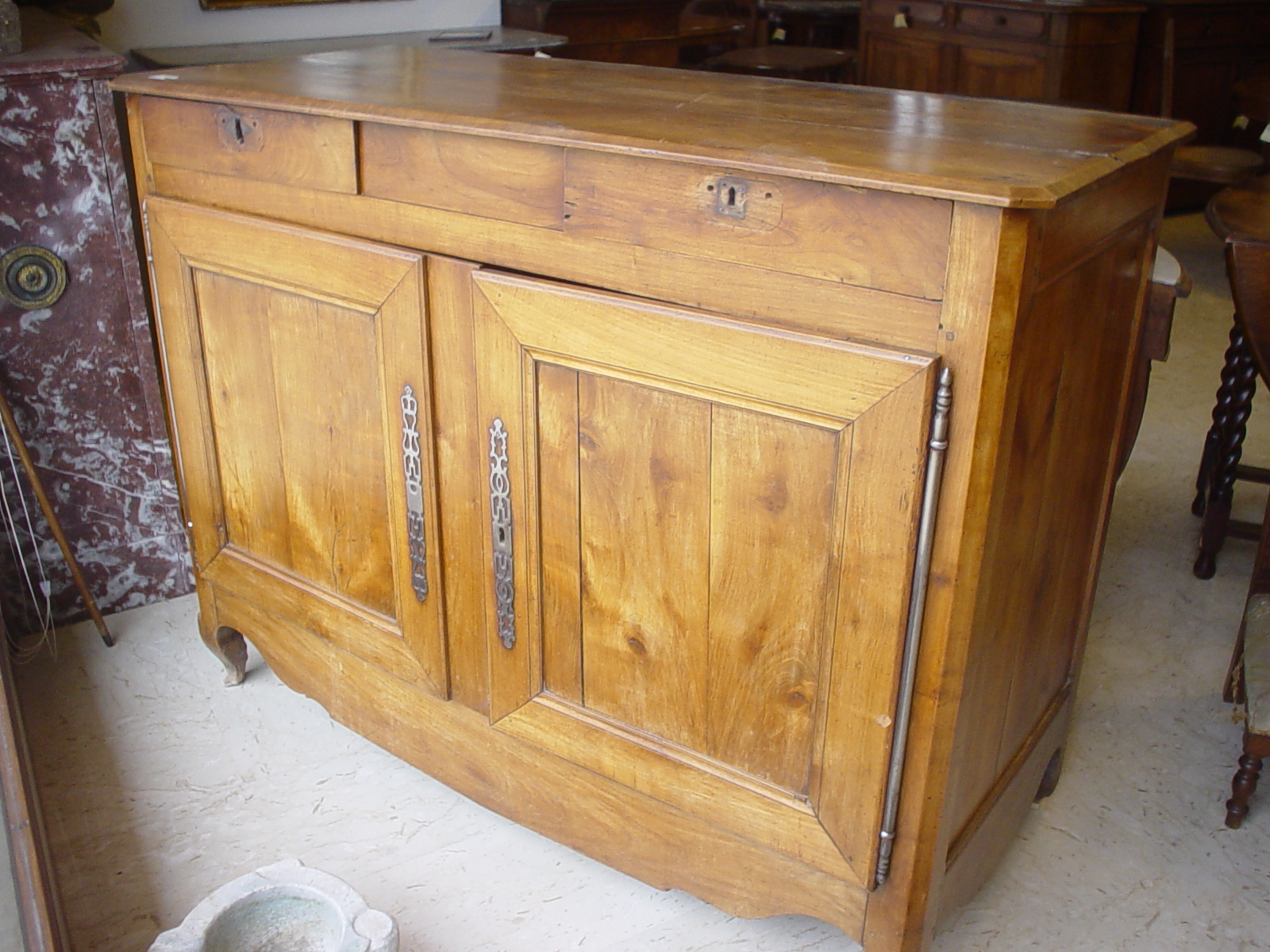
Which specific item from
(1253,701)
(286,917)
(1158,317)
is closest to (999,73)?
(1158,317)

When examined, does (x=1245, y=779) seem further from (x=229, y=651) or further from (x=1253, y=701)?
(x=229, y=651)

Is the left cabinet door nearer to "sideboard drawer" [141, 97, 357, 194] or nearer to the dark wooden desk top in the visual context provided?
"sideboard drawer" [141, 97, 357, 194]

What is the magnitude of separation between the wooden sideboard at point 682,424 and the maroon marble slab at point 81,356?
15.5 inches

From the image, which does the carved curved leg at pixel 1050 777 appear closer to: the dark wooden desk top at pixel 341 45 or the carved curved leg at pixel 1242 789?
the carved curved leg at pixel 1242 789

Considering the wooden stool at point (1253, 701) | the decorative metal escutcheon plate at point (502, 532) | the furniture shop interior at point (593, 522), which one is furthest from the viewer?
the wooden stool at point (1253, 701)

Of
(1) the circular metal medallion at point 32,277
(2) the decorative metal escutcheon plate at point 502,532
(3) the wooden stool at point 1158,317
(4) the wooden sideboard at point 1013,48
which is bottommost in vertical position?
(2) the decorative metal escutcheon plate at point 502,532

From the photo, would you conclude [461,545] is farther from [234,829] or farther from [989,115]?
[989,115]

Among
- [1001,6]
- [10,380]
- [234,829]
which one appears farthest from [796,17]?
[234,829]

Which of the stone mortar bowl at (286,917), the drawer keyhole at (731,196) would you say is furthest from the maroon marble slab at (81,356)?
the drawer keyhole at (731,196)

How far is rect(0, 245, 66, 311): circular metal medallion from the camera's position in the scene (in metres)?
2.17

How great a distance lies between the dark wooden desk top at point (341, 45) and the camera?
115 inches

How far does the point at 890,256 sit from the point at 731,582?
46 cm

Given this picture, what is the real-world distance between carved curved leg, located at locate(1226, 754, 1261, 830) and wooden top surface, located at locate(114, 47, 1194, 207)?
1.02 meters

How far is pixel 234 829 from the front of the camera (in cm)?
190
